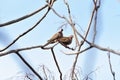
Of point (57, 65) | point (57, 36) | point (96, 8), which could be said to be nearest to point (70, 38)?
point (57, 36)

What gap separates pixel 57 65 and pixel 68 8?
1.41 feet

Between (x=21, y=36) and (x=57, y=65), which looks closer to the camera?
(x=21, y=36)

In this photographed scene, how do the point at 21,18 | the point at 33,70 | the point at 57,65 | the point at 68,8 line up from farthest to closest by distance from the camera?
the point at 68,8
the point at 57,65
the point at 33,70
the point at 21,18

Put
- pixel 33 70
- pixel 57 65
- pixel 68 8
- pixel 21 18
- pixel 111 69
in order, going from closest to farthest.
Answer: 1. pixel 21 18
2. pixel 33 70
3. pixel 57 65
4. pixel 111 69
5. pixel 68 8

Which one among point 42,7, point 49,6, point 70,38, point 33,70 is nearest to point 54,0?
point 49,6

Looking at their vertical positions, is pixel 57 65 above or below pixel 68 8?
below

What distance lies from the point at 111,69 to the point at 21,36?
0.59 m

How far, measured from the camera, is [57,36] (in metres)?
1.24

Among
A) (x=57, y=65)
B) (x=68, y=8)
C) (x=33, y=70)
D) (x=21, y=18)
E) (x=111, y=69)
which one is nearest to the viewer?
(x=21, y=18)

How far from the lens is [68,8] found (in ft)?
5.51

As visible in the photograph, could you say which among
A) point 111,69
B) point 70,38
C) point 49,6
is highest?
point 49,6

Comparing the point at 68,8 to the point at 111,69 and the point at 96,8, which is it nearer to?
the point at 96,8

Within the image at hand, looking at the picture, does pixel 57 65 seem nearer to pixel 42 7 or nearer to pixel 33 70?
pixel 33 70

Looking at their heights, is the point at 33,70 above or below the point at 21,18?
below
